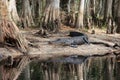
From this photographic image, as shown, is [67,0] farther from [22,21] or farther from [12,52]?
[12,52]

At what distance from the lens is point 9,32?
22906 mm

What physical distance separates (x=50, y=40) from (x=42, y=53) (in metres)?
2.01

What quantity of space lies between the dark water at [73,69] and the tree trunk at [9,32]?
1995 mm

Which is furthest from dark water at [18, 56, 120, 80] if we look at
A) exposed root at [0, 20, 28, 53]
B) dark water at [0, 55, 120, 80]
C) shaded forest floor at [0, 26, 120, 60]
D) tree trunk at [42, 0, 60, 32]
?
tree trunk at [42, 0, 60, 32]

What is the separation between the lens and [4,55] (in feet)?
74.1

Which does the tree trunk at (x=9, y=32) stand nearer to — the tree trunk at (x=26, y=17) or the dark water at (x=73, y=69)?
the dark water at (x=73, y=69)

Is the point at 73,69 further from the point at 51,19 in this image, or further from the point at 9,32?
the point at 51,19

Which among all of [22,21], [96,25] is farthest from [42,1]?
[22,21]

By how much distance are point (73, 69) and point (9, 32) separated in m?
4.66

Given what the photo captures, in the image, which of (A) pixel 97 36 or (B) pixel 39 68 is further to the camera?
(A) pixel 97 36

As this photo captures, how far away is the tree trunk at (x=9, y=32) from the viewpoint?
2283cm

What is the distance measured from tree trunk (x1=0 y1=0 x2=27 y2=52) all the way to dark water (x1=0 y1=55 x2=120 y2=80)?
199 cm

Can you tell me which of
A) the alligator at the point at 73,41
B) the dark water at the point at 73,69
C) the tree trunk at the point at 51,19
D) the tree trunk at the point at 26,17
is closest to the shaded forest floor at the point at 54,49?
the alligator at the point at 73,41

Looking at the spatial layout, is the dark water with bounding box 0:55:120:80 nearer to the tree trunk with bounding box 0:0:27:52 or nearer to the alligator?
the tree trunk with bounding box 0:0:27:52
